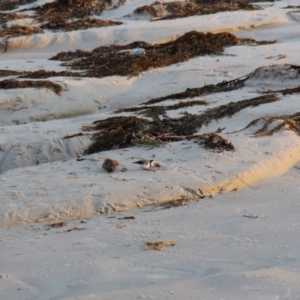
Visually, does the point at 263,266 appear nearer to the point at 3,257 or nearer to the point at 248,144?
the point at 3,257

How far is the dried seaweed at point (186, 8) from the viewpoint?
47.8 ft

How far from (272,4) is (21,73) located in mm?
8041

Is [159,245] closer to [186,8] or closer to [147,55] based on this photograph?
[147,55]

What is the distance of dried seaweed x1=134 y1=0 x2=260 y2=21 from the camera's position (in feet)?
47.8

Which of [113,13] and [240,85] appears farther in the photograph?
[113,13]

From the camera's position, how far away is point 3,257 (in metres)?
3.92

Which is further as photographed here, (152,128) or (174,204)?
(152,128)

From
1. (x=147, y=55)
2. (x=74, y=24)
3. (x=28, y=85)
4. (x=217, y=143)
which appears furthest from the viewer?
(x=74, y=24)

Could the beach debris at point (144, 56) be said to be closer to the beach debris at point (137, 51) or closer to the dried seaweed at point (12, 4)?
the beach debris at point (137, 51)

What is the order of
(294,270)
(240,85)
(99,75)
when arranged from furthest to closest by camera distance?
1. (99,75)
2. (240,85)
3. (294,270)

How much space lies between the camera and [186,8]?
14945mm

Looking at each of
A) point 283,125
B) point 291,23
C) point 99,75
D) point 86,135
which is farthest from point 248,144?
point 291,23

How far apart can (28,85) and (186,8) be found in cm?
694

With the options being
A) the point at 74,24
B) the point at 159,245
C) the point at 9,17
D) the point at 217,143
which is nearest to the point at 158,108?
the point at 217,143
